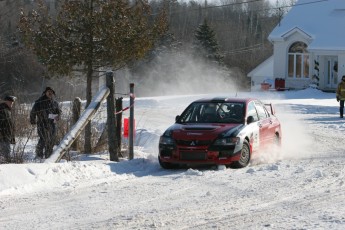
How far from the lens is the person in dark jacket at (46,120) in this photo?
42.7 feet

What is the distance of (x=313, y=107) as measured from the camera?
108ft

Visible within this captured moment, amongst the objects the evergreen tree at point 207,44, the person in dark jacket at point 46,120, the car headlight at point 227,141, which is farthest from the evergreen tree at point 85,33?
the evergreen tree at point 207,44

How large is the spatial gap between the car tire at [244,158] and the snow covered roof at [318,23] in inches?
1213

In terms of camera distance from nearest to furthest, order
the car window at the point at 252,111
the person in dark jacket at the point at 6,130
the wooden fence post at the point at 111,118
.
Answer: the person in dark jacket at the point at 6,130 < the wooden fence post at the point at 111,118 < the car window at the point at 252,111

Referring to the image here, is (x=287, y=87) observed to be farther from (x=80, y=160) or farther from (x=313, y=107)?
(x=80, y=160)

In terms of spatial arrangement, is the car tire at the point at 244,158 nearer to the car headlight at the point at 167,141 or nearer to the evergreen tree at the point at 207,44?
the car headlight at the point at 167,141

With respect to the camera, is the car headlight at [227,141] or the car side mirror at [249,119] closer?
the car headlight at [227,141]

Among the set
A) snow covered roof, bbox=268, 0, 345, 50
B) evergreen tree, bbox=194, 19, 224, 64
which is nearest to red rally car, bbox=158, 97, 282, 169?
snow covered roof, bbox=268, 0, 345, 50

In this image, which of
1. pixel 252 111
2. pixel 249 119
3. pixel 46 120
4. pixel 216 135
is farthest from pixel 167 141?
pixel 46 120

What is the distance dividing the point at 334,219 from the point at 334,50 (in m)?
35.9

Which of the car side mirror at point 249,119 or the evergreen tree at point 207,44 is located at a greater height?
the evergreen tree at point 207,44

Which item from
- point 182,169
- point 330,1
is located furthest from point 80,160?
point 330,1

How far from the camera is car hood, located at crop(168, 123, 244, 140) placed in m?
13.2

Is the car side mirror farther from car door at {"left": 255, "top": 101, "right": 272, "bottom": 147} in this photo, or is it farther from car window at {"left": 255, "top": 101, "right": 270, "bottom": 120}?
car window at {"left": 255, "top": 101, "right": 270, "bottom": 120}
